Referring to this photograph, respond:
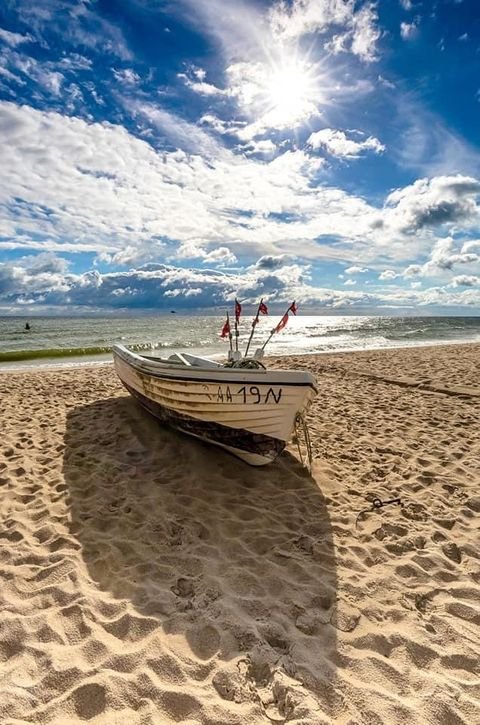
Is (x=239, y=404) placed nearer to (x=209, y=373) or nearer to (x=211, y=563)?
(x=209, y=373)

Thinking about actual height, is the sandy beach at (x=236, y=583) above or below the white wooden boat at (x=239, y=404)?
below

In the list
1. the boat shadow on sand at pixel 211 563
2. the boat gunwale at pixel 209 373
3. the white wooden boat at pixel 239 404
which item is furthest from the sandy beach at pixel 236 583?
the boat gunwale at pixel 209 373

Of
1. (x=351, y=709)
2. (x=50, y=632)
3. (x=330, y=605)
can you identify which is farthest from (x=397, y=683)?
(x=50, y=632)

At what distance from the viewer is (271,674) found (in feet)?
9.04

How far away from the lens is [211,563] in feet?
12.8

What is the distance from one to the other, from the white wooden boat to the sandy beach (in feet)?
1.58

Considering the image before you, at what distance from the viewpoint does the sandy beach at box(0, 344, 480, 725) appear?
261cm

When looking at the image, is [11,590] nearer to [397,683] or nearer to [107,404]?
[397,683]

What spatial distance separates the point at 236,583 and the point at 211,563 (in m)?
0.36

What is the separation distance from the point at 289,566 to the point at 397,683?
1325mm

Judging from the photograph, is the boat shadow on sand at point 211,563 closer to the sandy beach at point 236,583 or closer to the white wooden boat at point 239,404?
the sandy beach at point 236,583

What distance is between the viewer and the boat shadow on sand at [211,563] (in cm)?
288

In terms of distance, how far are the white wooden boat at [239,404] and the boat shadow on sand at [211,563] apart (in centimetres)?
47

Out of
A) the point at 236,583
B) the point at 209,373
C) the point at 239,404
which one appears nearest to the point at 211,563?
the point at 236,583
